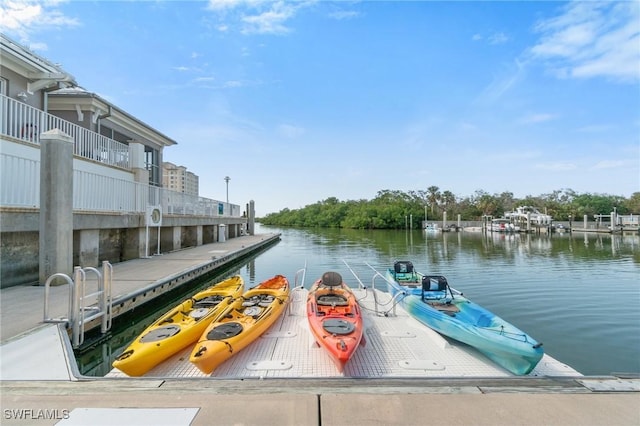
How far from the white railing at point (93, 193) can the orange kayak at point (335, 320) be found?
6.63 metres

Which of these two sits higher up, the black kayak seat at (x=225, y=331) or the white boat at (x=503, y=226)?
the white boat at (x=503, y=226)

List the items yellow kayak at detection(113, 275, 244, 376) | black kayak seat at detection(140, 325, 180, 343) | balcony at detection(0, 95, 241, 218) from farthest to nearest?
balcony at detection(0, 95, 241, 218) → black kayak seat at detection(140, 325, 180, 343) → yellow kayak at detection(113, 275, 244, 376)

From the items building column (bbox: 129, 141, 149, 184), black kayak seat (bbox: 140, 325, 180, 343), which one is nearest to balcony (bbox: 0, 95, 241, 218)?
building column (bbox: 129, 141, 149, 184)

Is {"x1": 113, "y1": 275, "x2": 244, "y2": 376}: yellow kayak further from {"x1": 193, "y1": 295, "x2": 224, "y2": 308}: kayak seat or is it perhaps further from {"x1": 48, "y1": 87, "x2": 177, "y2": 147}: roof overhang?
{"x1": 48, "y1": 87, "x2": 177, "y2": 147}: roof overhang

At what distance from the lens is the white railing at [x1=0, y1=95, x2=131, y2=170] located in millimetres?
8328

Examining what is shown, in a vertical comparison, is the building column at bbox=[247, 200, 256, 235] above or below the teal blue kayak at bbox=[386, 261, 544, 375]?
above

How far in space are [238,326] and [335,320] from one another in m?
1.55

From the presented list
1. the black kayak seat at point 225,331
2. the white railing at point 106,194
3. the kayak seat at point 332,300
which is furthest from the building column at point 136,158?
the black kayak seat at point 225,331

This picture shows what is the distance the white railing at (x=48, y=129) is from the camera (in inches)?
328

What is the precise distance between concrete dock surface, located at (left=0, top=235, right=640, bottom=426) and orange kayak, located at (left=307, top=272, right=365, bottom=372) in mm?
1025

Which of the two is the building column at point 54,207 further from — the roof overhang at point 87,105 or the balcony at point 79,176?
the roof overhang at point 87,105

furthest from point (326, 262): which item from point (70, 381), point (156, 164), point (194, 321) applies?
point (70, 381)

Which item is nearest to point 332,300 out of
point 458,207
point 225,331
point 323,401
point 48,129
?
point 225,331

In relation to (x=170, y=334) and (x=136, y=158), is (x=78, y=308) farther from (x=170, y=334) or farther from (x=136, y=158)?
(x=136, y=158)
